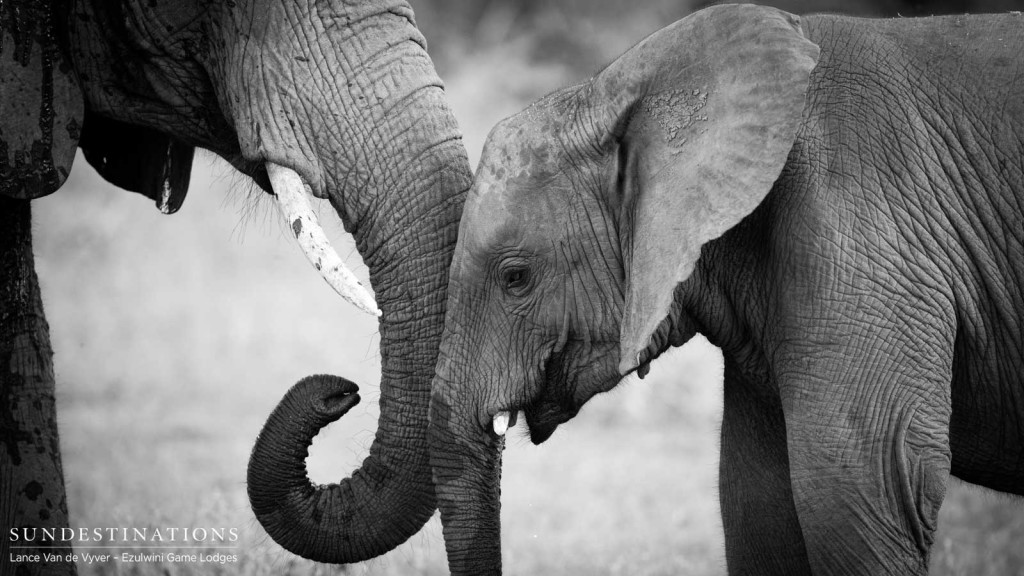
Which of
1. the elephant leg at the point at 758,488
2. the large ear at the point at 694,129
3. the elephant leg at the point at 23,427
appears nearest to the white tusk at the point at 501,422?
the large ear at the point at 694,129

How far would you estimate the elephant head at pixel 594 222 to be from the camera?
3.42 meters

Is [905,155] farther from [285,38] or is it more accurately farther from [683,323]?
[285,38]

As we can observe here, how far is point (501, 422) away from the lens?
12.3 feet

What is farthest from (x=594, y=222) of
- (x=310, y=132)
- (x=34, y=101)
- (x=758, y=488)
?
(x=34, y=101)

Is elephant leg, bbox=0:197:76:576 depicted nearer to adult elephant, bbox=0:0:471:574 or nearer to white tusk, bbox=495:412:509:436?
adult elephant, bbox=0:0:471:574

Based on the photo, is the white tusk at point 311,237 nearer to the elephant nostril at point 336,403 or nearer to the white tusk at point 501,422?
the elephant nostril at point 336,403

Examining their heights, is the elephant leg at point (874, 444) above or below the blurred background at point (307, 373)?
below

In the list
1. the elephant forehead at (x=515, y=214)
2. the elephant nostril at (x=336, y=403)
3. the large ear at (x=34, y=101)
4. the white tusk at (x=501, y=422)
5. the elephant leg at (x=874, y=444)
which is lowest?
the elephant leg at (x=874, y=444)

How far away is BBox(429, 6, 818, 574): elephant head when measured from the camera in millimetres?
3418

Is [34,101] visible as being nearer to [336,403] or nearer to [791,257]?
[336,403]

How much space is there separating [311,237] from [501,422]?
70cm

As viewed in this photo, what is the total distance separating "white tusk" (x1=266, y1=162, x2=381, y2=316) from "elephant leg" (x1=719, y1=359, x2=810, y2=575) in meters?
1.06

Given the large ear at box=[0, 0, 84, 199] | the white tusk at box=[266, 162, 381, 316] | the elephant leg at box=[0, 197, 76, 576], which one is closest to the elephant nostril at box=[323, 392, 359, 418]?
the white tusk at box=[266, 162, 381, 316]

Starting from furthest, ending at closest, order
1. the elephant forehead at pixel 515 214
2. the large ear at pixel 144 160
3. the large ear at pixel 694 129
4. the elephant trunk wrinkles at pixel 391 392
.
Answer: the large ear at pixel 144 160 → the elephant trunk wrinkles at pixel 391 392 → the elephant forehead at pixel 515 214 → the large ear at pixel 694 129
